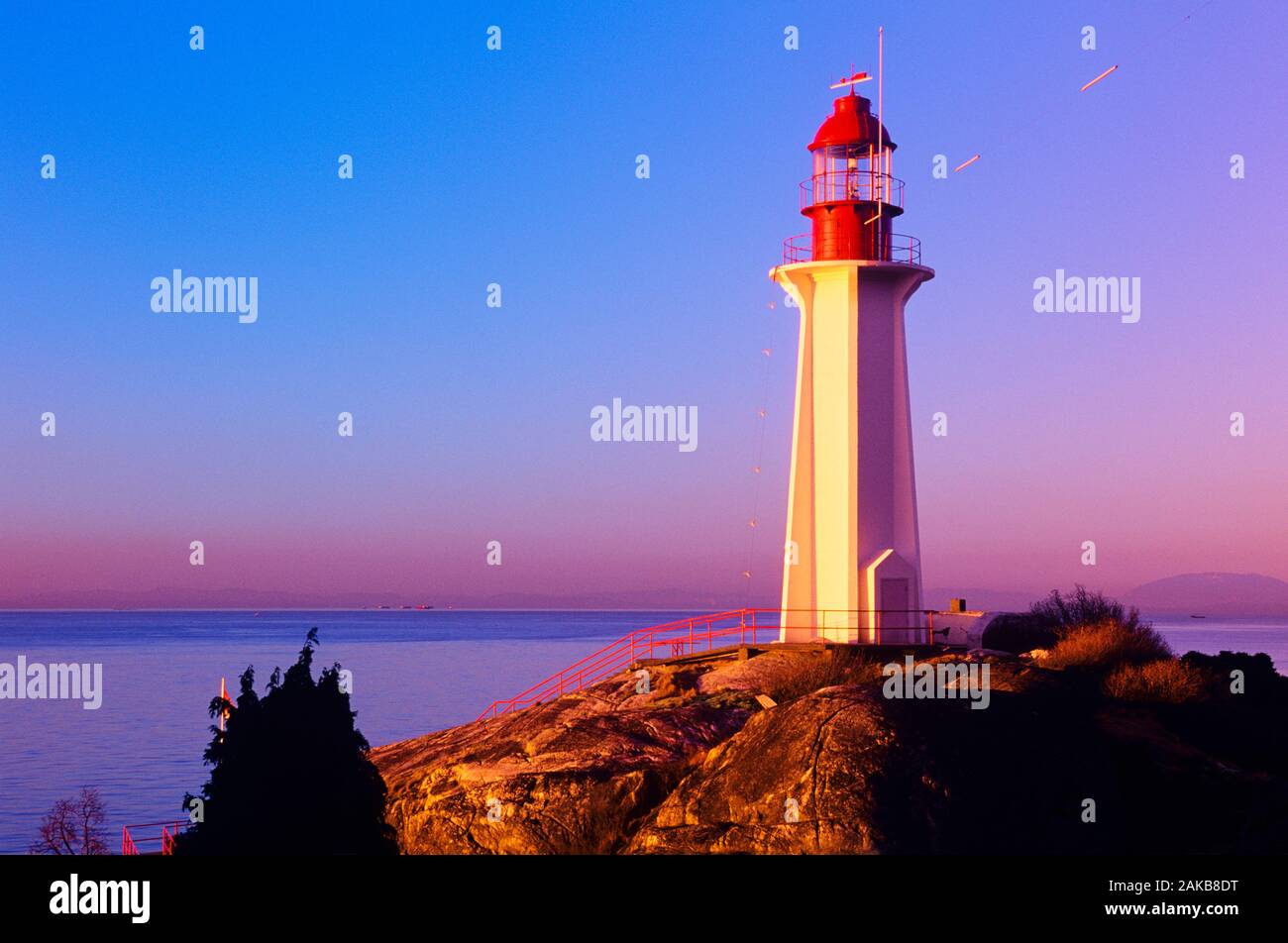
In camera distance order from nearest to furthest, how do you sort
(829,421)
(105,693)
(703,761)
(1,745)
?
1. (703,761)
2. (829,421)
3. (1,745)
4. (105,693)

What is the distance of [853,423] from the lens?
31297 millimetres

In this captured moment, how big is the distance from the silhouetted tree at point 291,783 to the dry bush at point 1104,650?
13.7 meters

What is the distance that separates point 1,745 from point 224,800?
47903mm

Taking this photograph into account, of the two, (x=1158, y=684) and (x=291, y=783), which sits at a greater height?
(x=1158, y=684)

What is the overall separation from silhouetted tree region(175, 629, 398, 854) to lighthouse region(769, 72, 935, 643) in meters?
16.0

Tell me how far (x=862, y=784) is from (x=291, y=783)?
6820 millimetres

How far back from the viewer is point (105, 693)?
82.4 metres

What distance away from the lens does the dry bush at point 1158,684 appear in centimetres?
2347

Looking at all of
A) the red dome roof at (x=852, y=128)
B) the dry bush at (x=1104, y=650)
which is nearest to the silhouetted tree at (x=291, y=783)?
the dry bush at (x=1104, y=650)
